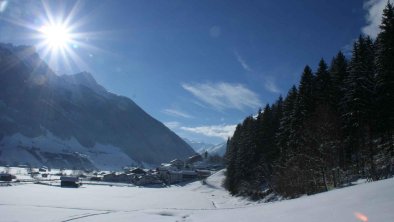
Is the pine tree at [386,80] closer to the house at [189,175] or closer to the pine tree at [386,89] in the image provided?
the pine tree at [386,89]

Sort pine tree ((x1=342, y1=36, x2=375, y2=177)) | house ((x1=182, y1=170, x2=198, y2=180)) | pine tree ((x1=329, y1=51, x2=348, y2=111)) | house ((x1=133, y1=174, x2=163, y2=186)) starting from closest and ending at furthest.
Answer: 1. pine tree ((x1=342, y1=36, x2=375, y2=177))
2. pine tree ((x1=329, y1=51, x2=348, y2=111))
3. house ((x1=133, y1=174, x2=163, y2=186))
4. house ((x1=182, y1=170, x2=198, y2=180))

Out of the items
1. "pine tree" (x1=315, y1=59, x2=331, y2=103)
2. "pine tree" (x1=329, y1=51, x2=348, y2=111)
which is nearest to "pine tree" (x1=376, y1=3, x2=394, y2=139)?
"pine tree" (x1=329, y1=51, x2=348, y2=111)

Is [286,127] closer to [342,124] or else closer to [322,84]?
[322,84]

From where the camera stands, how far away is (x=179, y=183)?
525ft

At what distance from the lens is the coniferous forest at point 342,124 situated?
3934 centimetres

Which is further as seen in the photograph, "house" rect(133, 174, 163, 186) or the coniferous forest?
"house" rect(133, 174, 163, 186)

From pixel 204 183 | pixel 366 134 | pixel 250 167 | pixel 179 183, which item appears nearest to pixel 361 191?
pixel 366 134

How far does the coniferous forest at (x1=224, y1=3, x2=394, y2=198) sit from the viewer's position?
3934cm

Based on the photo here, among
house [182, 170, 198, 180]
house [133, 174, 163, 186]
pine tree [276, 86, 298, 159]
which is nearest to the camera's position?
pine tree [276, 86, 298, 159]

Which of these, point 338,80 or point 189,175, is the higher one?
point 338,80

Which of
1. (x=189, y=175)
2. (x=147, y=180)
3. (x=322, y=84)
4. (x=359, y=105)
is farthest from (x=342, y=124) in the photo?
(x=189, y=175)

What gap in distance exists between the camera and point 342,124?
1938 inches

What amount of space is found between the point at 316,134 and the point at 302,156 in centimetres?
483

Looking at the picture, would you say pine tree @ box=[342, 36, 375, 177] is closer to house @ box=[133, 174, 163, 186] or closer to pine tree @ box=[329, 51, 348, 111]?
pine tree @ box=[329, 51, 348, 111]
